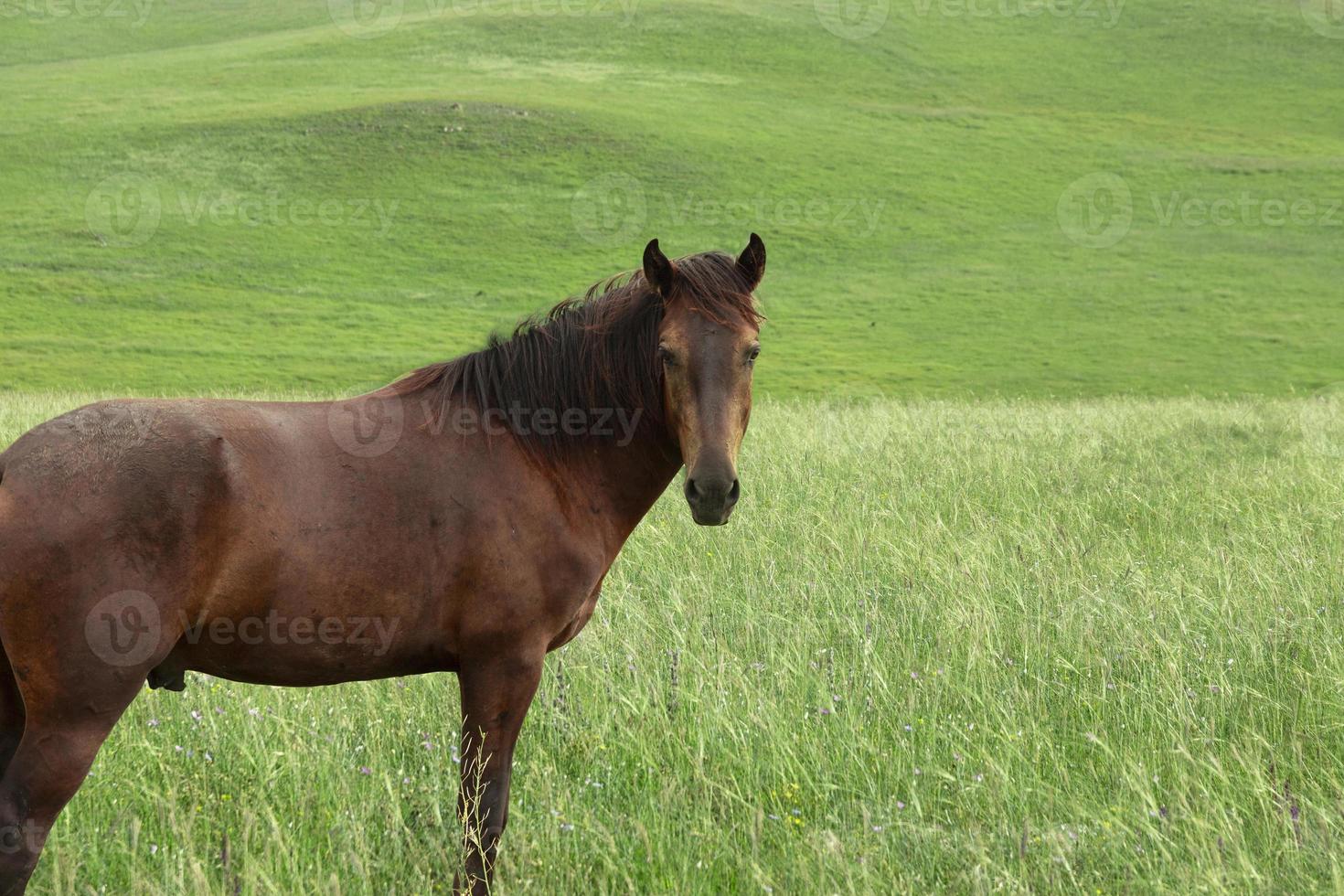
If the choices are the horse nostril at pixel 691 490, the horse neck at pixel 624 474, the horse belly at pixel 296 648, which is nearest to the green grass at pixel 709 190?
the horse neck at pixel 624 474

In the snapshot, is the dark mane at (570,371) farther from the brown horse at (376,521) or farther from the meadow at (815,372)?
the meadow at (815,372)

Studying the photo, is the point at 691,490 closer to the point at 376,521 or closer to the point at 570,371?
the point at 570,371

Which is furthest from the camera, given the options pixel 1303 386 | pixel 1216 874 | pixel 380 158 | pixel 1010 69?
pixel 1010 69

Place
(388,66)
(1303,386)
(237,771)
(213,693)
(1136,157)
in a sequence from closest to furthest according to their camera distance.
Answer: (237,771), (213,693), (1303,386), (1136,157), (388,66)

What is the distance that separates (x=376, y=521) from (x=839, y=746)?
2.02 metres

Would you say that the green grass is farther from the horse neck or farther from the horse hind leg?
the horse hind leg

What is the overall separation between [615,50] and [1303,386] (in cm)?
5425

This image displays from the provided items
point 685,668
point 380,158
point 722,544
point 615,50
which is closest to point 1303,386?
point 722,544

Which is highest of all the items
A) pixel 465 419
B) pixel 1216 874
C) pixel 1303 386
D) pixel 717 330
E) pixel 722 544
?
pixel 717 330

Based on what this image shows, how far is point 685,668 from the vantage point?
5.12 m

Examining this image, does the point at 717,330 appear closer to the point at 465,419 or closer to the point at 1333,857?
the point at 465,419

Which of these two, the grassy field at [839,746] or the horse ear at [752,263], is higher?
the horse ear at [752,263]

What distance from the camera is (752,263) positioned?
4.04m

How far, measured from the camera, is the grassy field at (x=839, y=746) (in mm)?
3500
